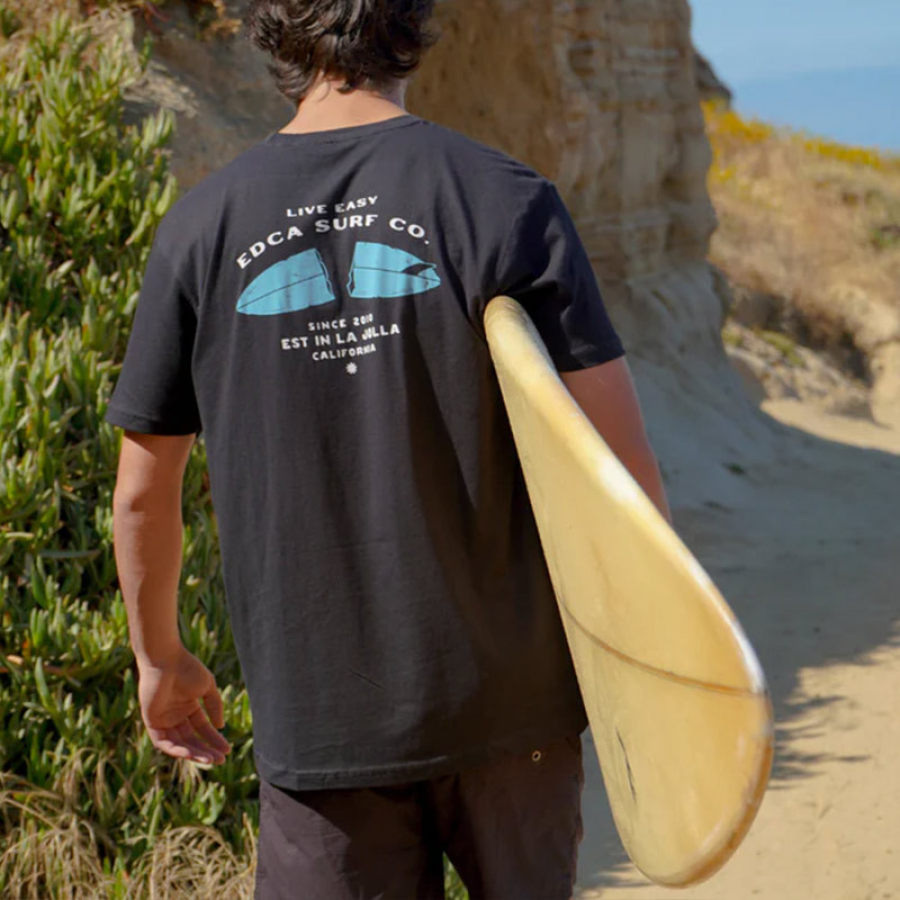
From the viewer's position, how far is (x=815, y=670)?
19.6 feet

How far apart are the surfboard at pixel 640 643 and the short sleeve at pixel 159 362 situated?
0.44 metres

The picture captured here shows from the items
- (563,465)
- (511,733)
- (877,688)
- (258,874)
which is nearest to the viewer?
(563,465)

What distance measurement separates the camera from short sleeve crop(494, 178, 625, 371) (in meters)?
1.70

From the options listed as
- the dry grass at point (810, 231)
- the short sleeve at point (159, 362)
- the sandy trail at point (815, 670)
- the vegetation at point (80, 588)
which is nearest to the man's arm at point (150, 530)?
the short sleeve at point (159, 362)

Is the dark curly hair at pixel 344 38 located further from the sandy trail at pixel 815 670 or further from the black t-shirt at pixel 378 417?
the sandy trail at pixel 815 670

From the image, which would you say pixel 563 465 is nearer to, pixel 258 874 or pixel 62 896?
pixel 258 874

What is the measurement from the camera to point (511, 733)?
1.83 m

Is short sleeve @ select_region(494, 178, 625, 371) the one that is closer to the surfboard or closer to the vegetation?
the surfboard

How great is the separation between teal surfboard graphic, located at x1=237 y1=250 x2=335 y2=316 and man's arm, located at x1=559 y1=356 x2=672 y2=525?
33 cm

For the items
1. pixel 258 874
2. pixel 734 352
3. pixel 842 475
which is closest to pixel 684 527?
pixel 842 475

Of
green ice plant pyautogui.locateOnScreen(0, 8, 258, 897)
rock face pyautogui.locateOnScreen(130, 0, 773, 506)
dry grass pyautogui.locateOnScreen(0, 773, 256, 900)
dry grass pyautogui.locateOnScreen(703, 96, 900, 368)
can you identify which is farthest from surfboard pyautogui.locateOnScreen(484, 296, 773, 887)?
dry grass pyautogui.locateOnScreen(703, 96, 900, 368)

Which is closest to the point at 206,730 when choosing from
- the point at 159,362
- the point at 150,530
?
the point at 150,530

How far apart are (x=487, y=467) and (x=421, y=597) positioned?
19cm

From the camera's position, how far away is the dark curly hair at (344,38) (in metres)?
A: 1.80
